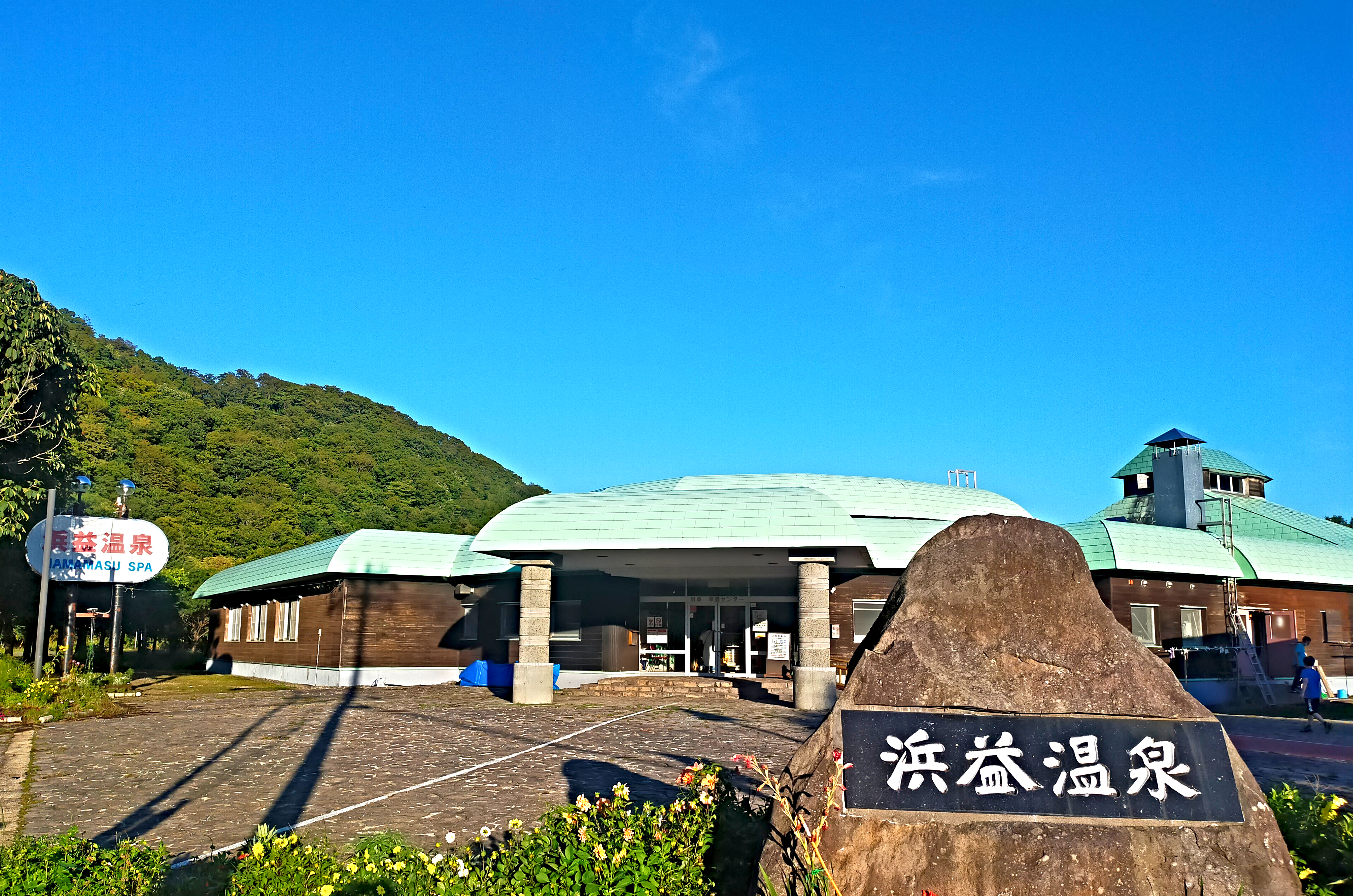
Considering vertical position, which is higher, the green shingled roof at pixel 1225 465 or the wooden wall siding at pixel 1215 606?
the green shingled roof at pixel 1225 465

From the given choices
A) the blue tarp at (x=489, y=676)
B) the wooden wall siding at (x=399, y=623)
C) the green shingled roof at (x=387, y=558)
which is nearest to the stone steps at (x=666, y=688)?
the blue tarp at (x=489, y=676)

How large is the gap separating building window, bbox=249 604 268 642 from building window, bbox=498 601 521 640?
9034 millimetres

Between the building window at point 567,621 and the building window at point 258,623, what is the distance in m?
10.8

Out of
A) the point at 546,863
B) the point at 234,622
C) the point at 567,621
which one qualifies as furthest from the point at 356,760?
the point at 234,622

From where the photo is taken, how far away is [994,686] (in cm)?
559

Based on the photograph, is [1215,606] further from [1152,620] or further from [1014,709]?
[1014,709]

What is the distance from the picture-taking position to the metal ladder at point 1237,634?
2444cm

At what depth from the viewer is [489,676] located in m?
24.2

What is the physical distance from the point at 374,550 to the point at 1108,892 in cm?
2340

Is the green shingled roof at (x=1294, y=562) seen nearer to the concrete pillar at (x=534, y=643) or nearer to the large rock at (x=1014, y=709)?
the concrete pillar at (x=534, y=643)

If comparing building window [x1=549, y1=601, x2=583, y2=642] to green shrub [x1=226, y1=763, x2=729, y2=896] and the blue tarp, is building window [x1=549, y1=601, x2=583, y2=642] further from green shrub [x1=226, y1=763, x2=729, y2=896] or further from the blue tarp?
green shrub [x1=226, y1=763, x2=729, y2=896]

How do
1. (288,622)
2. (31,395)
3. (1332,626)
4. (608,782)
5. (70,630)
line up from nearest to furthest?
(608,782)
(31,395)
(70,630)
(1332,626)
(288,622)

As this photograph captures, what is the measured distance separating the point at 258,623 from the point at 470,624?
8.91 meters

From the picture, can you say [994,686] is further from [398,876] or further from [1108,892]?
[398,876]
